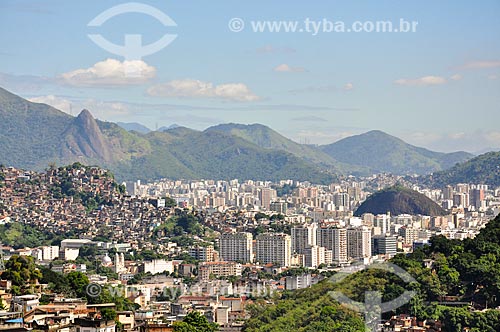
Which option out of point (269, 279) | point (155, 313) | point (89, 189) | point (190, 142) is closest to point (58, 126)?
point (190, 142)

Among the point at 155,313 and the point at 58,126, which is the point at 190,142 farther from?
the point at 155,313

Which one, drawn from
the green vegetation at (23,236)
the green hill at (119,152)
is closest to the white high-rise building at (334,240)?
the green vegetation at (23,236)

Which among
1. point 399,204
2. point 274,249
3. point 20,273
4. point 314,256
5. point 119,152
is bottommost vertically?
point 314,256

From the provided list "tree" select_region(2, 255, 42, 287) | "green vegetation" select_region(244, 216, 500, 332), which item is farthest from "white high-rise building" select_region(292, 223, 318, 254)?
"tree" select_region(2, 255, 42, 287)

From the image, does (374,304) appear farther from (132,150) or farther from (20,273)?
(132,150)

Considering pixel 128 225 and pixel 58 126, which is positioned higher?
pixel 58 126

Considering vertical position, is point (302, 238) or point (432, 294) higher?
point (432, 294)

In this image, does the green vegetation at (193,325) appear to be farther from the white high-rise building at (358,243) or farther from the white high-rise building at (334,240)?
the white high-rise building at (358,243)

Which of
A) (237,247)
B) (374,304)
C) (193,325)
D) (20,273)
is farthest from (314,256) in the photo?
(193,325)
